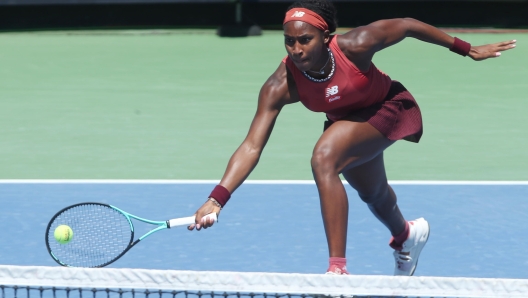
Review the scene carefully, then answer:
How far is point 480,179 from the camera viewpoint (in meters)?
7.18

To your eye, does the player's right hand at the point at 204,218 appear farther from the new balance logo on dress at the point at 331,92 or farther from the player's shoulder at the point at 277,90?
the new balance logo on dress at the point at 331,92

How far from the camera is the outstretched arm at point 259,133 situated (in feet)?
14.2

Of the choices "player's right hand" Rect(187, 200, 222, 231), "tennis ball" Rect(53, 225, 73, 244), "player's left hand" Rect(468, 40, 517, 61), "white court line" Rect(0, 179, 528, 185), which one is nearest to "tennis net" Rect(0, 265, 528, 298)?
"player's right hand" Rect(187, 200, 222, 231)

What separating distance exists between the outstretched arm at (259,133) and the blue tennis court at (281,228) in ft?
3.61

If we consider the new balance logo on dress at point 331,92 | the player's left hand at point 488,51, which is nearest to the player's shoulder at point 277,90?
the new balance logo on dress at point 331,92

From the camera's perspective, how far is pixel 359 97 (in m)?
4.52

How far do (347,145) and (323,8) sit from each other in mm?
685

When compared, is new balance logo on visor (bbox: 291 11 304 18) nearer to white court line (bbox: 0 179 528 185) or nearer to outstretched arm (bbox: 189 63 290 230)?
outstretched arm (bbox: 189 63 290 230)

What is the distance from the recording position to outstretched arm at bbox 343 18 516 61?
4.43 m

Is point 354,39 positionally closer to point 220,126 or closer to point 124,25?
point 220,126

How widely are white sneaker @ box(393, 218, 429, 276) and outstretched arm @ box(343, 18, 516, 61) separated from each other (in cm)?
111

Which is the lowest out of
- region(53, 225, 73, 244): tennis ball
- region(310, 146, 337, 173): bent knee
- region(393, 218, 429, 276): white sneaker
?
region(393, 218, 429, 276): white sneaker

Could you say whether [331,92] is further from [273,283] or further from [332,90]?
[273,283]

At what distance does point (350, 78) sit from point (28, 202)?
10.5 ft
